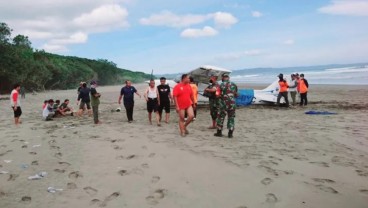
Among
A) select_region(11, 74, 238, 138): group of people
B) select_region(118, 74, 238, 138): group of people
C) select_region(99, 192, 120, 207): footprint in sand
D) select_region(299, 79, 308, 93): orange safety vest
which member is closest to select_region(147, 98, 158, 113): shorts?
select_region(11, 74, 238, 138): group of people

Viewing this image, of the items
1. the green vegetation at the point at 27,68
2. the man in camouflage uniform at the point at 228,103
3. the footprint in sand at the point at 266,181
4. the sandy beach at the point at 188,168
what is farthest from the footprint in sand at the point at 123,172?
the green vegetation at the point at 27,68

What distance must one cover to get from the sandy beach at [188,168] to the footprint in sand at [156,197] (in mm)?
14

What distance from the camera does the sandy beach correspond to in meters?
4.69

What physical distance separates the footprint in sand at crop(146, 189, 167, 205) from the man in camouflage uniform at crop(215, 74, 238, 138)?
3.94 m

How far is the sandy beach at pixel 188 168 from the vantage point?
469 cm

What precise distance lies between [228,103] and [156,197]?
4.33 meters

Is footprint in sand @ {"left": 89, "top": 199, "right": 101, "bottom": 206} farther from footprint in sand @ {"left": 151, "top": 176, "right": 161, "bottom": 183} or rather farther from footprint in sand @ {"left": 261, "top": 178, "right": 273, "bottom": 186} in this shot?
footprint in sand @ {"left": 261, "top": 178, "right": 273, "bottom": 186}

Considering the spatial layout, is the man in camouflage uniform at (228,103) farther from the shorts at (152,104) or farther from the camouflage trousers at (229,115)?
the shorts at (152,104)

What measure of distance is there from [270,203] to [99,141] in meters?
5.00

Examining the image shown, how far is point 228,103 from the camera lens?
8.62 m

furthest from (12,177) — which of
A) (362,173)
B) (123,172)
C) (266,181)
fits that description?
(362,173)

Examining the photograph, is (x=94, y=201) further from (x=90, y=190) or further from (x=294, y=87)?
(x=294, y=87)

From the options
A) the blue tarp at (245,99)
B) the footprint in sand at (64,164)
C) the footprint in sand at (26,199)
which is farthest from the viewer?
the blue tarp at (245,99)

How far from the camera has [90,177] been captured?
5.58 m
